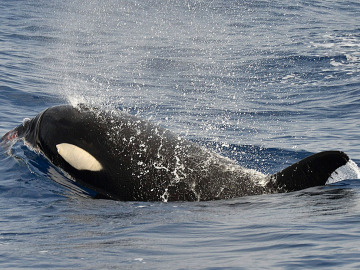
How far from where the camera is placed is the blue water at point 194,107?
619 centimetres

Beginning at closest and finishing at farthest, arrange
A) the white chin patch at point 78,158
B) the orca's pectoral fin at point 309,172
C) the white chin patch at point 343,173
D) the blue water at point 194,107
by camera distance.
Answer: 1. the blue water at point 194,107
2. the orca's pectoral fin at point 309,172
3. the white chin patch at point 343,173
4. the white chin patch at point 78,158

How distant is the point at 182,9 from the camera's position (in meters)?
41.1

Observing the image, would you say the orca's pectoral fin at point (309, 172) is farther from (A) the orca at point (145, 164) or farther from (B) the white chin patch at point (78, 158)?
(B) the white chin patch at point (78, 158)

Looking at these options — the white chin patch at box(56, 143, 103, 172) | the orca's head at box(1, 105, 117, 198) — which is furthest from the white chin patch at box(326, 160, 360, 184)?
the white chin patch at box(56, 143, 103, 172)

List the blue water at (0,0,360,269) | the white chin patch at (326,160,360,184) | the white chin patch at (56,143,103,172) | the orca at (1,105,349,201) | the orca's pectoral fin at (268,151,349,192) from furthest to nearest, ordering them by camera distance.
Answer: the white chin patch at (56,143,103,172) → the orca at (1,105,349,201) → the white chin patch at (326,160,360,184) → the orca's pectoral fin at (268,151,349,192) → the blue water at (0,0,360,269)

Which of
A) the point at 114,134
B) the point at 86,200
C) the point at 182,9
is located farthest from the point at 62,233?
the point at 182,9

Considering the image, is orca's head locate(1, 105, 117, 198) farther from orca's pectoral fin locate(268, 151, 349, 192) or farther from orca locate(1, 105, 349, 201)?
orca's pectoral fin locate(268, 151, 349, 192)

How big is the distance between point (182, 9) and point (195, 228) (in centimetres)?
3532

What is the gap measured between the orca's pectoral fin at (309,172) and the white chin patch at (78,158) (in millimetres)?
2192

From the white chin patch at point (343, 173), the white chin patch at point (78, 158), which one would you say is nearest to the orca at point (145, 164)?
the white chin patch at point (78, 158)

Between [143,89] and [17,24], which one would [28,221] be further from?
[17,24]

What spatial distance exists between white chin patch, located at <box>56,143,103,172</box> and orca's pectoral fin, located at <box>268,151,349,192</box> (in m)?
2.19

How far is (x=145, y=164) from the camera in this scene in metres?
8.28

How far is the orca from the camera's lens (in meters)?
8.11
